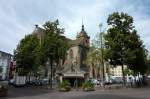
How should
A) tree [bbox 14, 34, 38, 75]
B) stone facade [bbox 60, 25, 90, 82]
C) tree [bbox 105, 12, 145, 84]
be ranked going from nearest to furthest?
tree [bbox 105, 12, 145, 84], tree [bbox 14, 34, 38, 75], stone facade [bbox 60, 25, 90, 82]

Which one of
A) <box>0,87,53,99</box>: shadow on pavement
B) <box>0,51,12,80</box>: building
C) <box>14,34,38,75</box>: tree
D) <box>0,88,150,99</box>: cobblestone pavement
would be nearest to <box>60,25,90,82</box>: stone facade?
<box>14,34,38,75</box>: tree

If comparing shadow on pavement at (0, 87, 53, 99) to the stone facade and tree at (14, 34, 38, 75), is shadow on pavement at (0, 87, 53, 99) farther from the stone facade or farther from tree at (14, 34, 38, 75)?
the stone facade

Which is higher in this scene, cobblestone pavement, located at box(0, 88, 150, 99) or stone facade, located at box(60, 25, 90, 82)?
stone facade, located at box(60, 25, 90, 82)

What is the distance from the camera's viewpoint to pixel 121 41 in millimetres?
48312

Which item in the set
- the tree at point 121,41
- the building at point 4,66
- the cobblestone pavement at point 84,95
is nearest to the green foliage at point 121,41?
the tree at point 121,41

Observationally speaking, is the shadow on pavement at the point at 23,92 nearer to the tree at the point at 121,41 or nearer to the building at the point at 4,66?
the tree at the point at 121,41

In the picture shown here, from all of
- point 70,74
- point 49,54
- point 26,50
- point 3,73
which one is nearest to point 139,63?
point 70,74

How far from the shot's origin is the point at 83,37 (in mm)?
106812

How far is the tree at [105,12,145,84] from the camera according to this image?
48031 mm

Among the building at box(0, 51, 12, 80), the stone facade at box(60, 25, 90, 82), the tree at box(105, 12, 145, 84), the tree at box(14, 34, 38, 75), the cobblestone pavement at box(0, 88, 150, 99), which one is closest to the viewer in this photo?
the cobblestone pavement at box(0, 88, 150, 99)

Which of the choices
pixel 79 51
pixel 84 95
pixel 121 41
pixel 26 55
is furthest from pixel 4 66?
pixel 84 95

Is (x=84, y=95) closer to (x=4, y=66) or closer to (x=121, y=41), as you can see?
(x=121, y=41)

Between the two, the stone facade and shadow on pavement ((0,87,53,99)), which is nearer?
shadow on pavement ((0,87,53,99))

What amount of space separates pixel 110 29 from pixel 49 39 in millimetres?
12736
